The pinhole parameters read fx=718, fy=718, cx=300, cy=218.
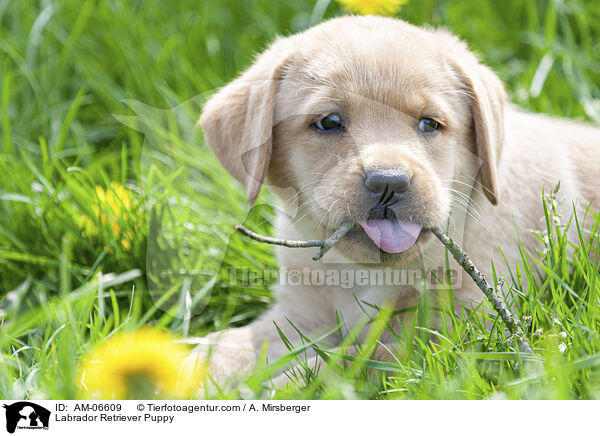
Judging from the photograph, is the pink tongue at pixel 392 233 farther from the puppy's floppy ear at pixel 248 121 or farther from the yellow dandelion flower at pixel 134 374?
the yellow dandelion flower at pixel 134 374

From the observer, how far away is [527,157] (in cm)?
294

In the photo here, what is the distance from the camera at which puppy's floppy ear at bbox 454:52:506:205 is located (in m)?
2.62

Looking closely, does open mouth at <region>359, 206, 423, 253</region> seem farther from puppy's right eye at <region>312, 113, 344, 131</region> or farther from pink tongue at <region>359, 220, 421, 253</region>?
puppy's right eye at <region>312, 113, 344, 131</region>

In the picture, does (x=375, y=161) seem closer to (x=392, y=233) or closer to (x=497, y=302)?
(x=392, y=233)

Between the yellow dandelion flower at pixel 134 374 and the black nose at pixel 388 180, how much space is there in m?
0.82

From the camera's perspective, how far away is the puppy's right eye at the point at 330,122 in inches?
102

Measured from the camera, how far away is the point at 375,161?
2.36 metres

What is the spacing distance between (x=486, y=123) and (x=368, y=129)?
1.50 feet

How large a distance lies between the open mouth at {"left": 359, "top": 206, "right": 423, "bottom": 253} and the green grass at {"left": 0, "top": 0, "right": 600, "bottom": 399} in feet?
0.76
